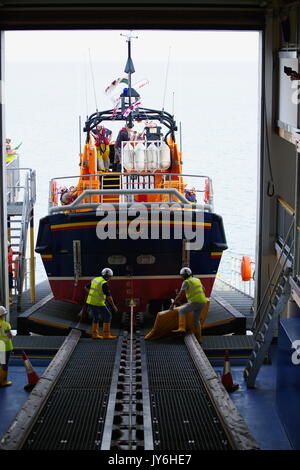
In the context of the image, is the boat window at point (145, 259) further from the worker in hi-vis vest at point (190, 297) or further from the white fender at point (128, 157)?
the white fender at point (128, 157)

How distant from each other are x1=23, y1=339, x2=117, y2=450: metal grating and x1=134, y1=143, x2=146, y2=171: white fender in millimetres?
4233

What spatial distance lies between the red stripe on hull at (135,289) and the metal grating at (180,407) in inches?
76.3

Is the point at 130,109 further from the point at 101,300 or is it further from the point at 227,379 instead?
the point at 227,379

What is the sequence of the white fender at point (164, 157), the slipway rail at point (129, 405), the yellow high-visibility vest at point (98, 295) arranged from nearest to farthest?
the slipway rail at point (129, 405) → the yellow high-visibility vest at point (98, 295) → the white fender at point (164, 157)

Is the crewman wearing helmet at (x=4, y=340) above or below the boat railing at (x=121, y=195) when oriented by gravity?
below

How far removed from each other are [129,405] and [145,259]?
4776mm

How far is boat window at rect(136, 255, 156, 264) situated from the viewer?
12.6 metres

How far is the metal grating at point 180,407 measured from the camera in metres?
7.02

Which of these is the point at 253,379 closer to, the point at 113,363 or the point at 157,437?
the point at 113,363

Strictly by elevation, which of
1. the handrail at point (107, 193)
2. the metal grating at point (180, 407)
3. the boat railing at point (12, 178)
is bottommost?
the metal grating at point (180, 407)

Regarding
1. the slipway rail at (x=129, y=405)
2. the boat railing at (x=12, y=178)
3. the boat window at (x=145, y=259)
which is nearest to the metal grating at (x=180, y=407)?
the slipway rail at (x=129, y=405)

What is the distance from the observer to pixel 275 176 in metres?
12.3

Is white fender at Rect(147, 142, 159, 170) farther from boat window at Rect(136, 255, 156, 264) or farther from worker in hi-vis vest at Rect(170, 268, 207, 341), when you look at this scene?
worker in hi-vis vest at Rect(170, 268, 207, 341)
